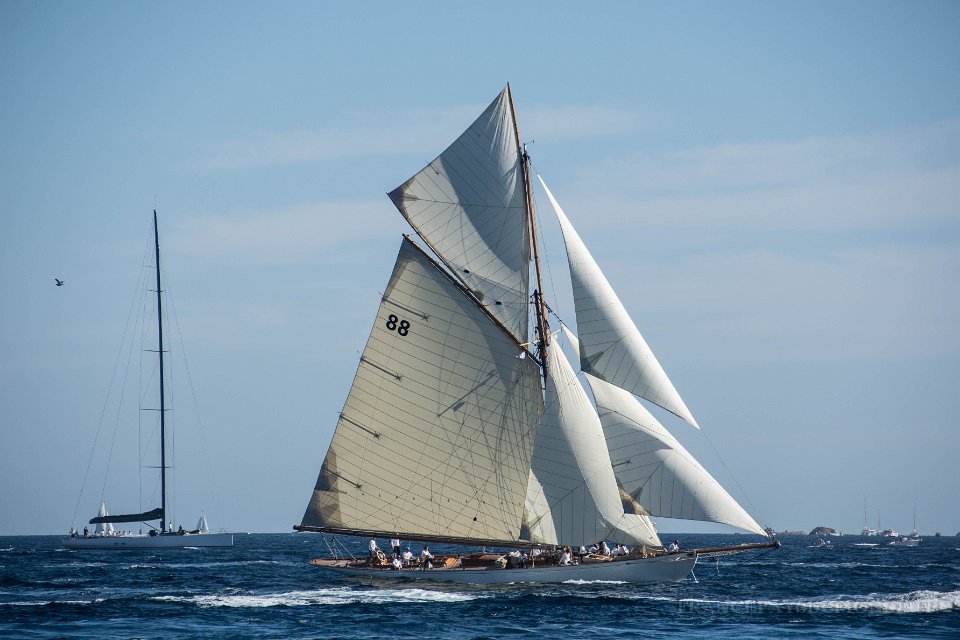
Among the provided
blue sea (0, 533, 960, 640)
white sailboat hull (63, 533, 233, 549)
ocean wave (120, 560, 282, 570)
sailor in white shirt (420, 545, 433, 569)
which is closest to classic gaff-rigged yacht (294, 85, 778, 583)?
sailor in white shirt (420, 545, 433, 569)

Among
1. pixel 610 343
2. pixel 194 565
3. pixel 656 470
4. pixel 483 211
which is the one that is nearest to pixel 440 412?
pixel 610 343

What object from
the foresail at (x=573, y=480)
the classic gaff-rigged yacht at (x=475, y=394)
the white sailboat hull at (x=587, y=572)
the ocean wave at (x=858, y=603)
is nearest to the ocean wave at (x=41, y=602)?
the classic gaff-rigged yacht at (x=475, y=394)

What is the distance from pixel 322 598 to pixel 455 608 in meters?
6.81

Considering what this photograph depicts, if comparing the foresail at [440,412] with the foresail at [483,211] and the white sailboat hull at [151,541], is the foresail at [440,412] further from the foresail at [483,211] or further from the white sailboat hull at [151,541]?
the white sailboat hull at [151,541]

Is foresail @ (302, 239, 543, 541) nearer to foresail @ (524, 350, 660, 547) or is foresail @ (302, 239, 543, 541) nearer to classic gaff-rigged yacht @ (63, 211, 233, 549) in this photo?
foresail @ (524, 350, 660, 547)

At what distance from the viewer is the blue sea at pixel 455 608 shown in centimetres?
4403

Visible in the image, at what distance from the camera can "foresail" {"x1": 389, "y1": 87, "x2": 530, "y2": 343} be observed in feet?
183

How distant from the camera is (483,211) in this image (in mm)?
56125

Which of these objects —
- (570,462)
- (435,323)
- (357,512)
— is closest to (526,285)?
(435,323)

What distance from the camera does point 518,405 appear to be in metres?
56.3

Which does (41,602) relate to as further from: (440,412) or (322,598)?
(440,412)

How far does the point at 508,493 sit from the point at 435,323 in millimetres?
8495

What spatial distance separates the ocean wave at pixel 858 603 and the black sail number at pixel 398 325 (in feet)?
56.3

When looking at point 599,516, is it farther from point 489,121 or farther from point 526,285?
point 489,121
